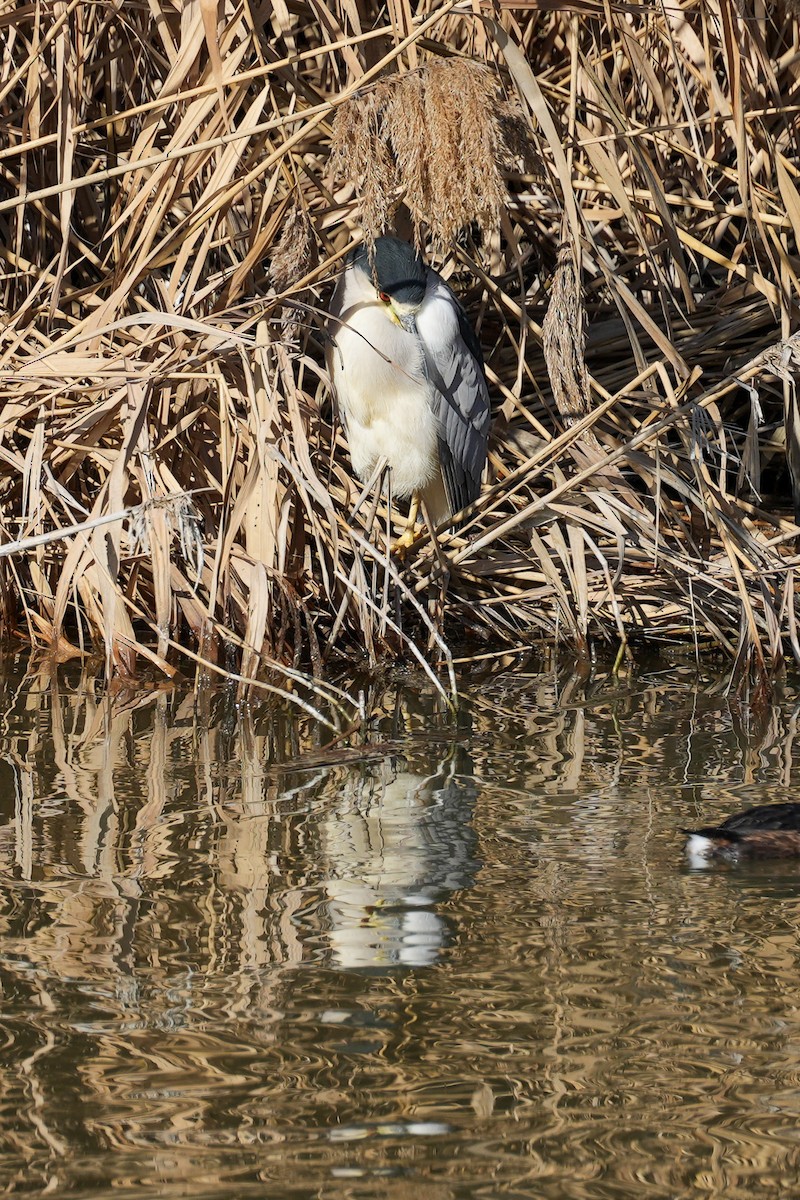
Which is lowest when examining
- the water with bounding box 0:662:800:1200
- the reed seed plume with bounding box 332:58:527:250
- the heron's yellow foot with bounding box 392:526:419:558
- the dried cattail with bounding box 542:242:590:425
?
the water with bounding box 0:662:800:1200

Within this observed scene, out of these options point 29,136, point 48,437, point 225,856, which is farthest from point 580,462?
point 225,856

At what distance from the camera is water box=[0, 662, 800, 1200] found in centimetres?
189

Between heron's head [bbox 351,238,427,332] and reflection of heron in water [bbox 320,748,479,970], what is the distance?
5.32 feet

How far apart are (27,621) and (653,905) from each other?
266 cm

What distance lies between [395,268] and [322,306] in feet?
2.62

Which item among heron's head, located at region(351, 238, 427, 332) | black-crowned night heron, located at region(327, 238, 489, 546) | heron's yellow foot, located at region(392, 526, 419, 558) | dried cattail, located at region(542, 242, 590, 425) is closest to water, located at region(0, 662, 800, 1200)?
dried cattail, located at region(542, 242, 590, 425)

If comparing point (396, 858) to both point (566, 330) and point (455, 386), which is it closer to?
point (566, 330)

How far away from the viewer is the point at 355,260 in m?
4.72

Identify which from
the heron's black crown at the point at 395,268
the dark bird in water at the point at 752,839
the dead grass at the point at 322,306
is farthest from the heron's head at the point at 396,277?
the dark bird in water at the point at 752,839

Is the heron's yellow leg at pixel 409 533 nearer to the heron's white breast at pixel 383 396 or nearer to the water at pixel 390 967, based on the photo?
the heron's white breast at pixel 383 396

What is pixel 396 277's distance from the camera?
15.4ft

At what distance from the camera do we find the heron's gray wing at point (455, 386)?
485 cm

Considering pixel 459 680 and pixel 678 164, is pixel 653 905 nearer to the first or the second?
pixel 459 680

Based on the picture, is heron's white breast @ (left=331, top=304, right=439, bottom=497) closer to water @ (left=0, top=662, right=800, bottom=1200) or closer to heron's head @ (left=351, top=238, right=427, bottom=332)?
heron's head @ (left=351, top=238, right=427, bottom=332)
